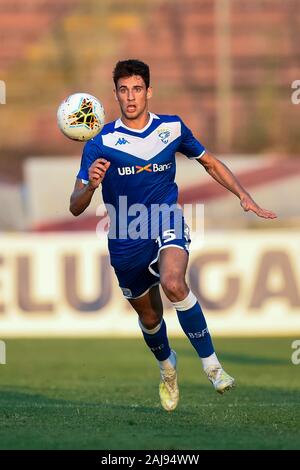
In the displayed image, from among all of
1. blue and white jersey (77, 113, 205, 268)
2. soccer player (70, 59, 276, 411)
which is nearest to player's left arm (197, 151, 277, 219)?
soccer player (70, 59, 276, 411)

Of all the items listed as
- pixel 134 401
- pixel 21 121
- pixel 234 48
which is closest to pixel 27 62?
pixel 21 121

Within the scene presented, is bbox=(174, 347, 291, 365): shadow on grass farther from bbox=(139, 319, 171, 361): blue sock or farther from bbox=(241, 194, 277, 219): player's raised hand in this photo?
bbox=(241, 194, 277, 219): player's raised hand

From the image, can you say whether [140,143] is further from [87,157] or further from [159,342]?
[159,342]

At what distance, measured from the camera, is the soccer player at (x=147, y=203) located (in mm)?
7781

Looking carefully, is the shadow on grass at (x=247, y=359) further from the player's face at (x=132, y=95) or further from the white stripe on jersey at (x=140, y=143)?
the player's face at (x=132, y=95)

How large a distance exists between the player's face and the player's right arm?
643mm

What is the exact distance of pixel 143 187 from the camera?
26.1 feet

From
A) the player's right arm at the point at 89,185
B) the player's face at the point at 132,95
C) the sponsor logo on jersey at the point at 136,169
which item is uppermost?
the player's face at the point at 132,95

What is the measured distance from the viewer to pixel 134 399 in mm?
9492

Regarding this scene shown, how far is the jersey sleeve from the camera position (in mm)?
8312

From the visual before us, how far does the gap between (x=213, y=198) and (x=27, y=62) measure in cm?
561

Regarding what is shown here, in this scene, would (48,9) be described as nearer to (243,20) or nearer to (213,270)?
(243,20)
